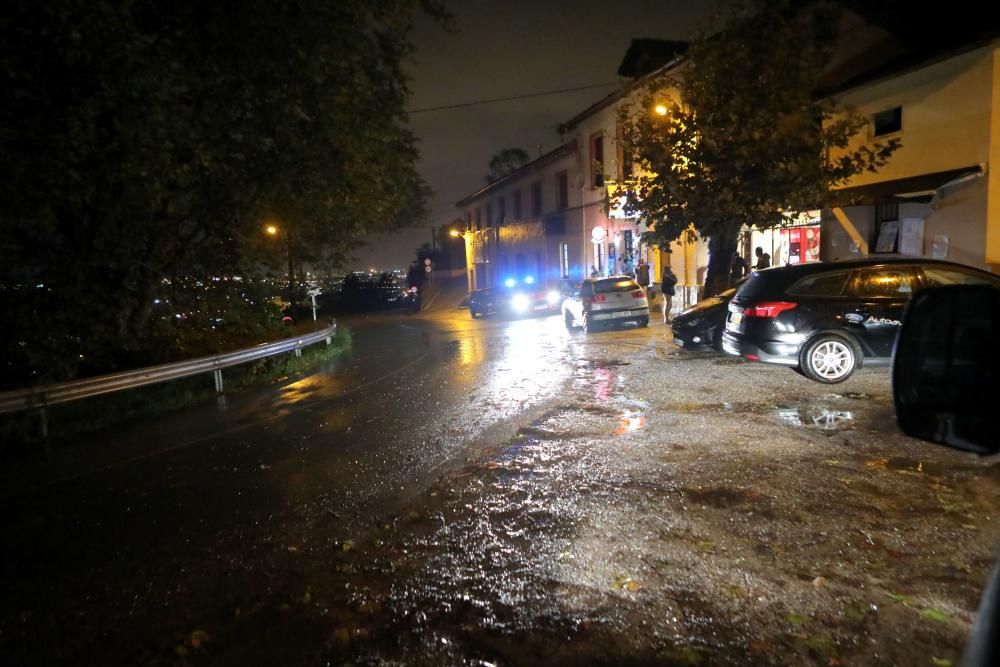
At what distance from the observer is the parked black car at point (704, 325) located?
42.0 feet

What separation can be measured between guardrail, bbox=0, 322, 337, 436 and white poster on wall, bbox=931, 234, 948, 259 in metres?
14.7

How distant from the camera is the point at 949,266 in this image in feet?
28.6

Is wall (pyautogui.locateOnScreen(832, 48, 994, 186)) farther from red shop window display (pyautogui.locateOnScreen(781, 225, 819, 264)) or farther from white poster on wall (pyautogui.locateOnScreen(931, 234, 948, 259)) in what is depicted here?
red shop window display (pyautogui.locateOnScreen(781, 225, 819, 264))

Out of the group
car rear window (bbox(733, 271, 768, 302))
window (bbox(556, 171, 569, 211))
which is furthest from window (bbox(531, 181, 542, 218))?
car rear window (bbox(733, 271, 768, 302))

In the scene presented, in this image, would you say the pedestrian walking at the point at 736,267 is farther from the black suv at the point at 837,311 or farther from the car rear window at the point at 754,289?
the black suv at the point at 837,311

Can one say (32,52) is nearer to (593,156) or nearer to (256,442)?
(256,442)

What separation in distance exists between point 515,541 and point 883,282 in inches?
286

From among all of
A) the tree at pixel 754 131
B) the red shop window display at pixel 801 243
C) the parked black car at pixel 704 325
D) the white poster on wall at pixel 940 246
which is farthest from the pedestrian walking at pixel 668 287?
the white poster on wall at pixel 940 246

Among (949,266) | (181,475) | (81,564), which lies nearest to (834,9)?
(949,266)

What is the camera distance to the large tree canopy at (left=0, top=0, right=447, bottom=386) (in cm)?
851

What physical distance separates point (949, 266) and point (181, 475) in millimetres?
9966

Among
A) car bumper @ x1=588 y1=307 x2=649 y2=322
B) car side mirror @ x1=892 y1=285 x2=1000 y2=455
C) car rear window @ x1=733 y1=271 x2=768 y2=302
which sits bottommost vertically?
car bumper @ x1=588 y1=307 x2=649 y2=322

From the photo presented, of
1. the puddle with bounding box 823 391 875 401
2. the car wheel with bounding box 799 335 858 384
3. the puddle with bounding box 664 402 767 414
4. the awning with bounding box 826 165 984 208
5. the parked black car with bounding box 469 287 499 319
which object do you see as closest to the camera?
the puddle with bounding box 664 402 767 414

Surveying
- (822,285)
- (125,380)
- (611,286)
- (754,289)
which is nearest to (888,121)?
(611,286)
